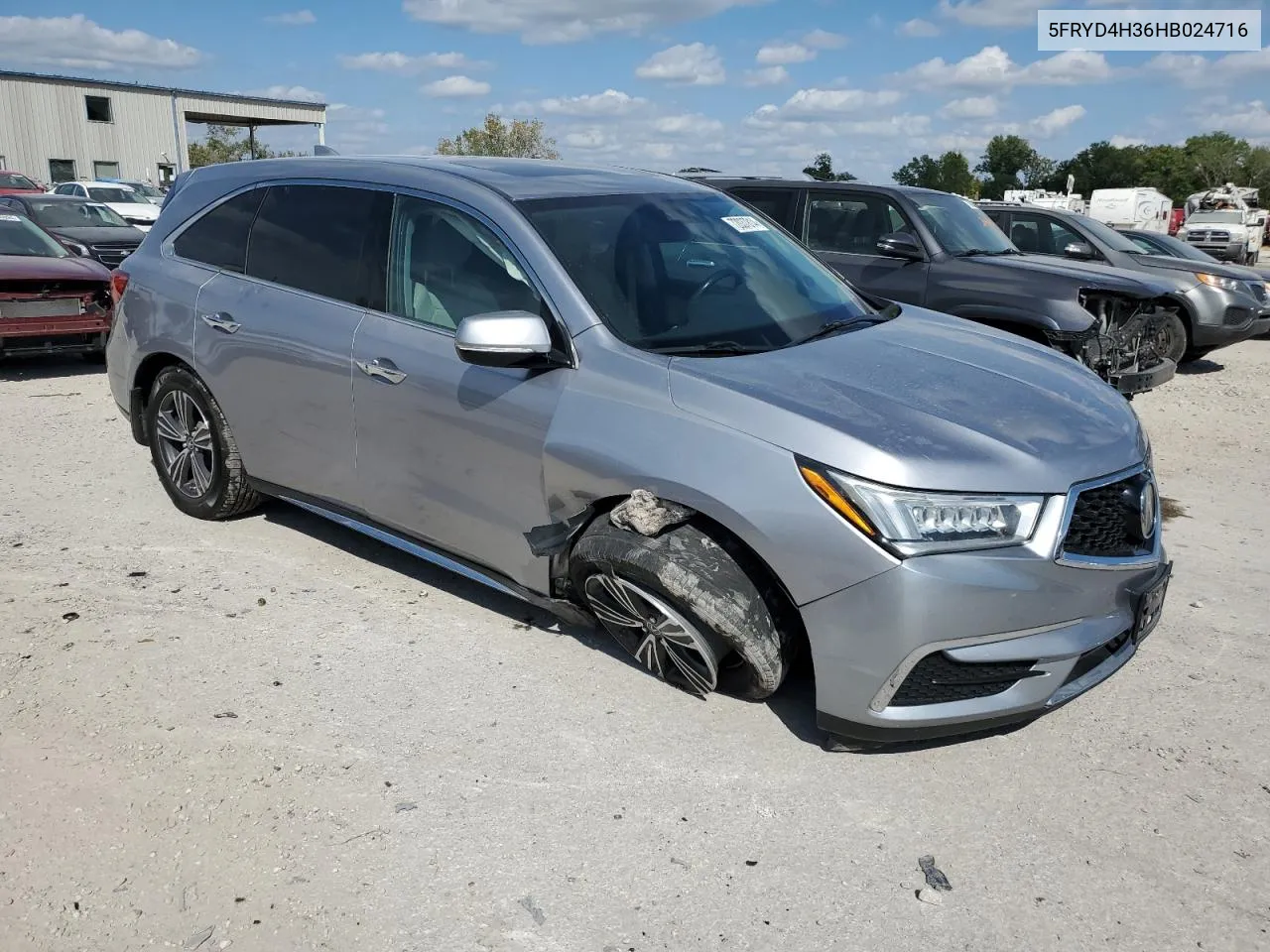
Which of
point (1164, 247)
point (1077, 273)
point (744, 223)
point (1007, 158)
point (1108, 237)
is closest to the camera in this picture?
point (744, 223)

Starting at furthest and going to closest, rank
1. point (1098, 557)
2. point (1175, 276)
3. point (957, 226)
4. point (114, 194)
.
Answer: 1. point (114, 194)
2. point (1175, 276)
3. point (957, 226)
4. point (1098, 557)

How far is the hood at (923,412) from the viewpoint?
3.02 meters

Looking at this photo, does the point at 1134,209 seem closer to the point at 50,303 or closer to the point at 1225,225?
the point at 1225,225

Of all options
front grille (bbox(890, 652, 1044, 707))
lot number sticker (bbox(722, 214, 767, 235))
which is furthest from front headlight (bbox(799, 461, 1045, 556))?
lot number sticker (bbox(722, 214, 767, 235))

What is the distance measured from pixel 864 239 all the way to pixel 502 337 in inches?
245

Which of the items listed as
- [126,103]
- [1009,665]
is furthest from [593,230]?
[126,103]

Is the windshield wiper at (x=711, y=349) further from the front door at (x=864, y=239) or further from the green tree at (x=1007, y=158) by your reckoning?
the green tree at (x=1007, y=158)

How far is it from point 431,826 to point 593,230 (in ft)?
7.14

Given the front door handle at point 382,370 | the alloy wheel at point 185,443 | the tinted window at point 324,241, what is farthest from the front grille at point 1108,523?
the alloy wheel at point 185,443

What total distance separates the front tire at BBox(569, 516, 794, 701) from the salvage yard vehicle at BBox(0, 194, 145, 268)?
13224 millimetres

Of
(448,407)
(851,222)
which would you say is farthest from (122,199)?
(448,407)

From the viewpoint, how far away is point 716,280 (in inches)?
160

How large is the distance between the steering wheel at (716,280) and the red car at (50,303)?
756 centimetres

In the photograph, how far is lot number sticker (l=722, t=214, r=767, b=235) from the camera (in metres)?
4.50
